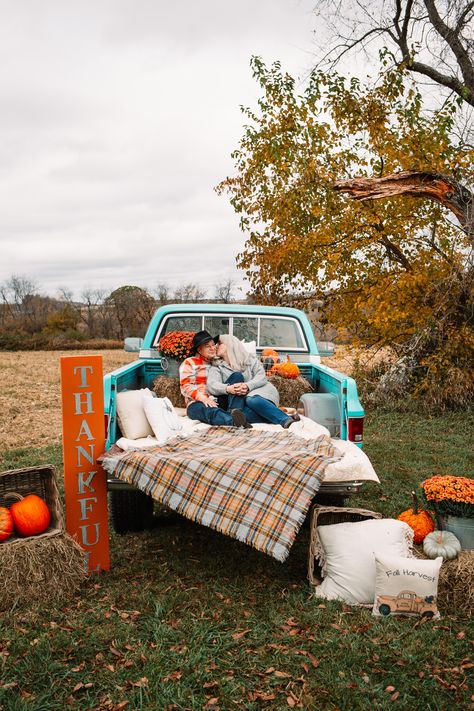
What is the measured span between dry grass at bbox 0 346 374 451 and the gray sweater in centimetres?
Answer: 434

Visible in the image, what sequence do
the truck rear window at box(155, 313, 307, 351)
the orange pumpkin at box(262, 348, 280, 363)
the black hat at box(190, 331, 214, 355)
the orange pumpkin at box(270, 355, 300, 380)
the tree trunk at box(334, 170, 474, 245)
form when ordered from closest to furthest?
the black hat at box(190, 331, 214, 355)
the orange pumpkin at box(270, 355, 300, 380)
the orange pumpkin at box(262, 348, 280, 363)
the truck rear window at box(155, 313, 307, 351)
the tree trunk at box(334, 170, 474, 245)

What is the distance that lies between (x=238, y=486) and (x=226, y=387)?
1.71 m

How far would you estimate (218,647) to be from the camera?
126 inches

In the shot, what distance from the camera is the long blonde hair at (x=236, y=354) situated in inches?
229

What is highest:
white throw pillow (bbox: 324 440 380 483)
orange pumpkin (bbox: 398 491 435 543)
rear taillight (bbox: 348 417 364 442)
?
rear taillight (bbox: 348 417 364 442)

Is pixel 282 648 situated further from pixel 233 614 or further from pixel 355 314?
pixel 355 314

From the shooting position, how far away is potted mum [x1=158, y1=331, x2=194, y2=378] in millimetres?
6070

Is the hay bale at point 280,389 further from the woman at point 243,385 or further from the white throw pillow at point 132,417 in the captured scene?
the white throw pillow at point 132,417

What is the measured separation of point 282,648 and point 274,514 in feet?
2.79

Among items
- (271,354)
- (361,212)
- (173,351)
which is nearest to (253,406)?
(173,351)

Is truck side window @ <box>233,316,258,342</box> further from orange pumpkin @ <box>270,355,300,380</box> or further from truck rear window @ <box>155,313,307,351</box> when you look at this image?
orange pumpkin @ <box>270,355,300,380</box>

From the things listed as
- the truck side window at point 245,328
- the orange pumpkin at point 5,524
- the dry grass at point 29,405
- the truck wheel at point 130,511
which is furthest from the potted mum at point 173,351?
the dry grass at point 29,405


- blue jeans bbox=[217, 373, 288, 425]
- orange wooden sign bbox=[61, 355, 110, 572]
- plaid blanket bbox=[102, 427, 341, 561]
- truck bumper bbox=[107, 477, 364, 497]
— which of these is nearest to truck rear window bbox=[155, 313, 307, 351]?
blue jeans bbox=[217, 373, 288, 425]

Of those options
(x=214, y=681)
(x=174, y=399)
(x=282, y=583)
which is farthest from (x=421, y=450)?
(x=214, y=681)
